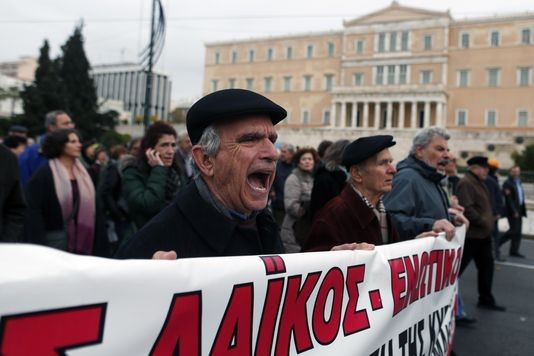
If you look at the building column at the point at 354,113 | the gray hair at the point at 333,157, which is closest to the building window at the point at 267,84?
the building column at the point at 354,113

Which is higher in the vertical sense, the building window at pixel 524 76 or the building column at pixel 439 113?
the building window at pixel 524 76

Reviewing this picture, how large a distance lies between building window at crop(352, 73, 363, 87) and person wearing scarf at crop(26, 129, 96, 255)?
58.4 metres

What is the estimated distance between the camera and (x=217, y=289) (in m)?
1.32

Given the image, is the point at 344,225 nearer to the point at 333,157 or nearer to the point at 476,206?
the point at 333,157

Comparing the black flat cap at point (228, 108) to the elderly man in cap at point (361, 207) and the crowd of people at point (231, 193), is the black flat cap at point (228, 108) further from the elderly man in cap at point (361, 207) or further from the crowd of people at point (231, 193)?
the elderly man in cap at point (361, 207)

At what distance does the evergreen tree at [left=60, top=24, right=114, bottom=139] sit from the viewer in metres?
41.8

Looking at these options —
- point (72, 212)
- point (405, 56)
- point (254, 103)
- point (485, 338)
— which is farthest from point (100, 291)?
point (405, 56)

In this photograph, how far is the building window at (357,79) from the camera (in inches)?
2355

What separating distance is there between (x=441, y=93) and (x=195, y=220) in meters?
56.1

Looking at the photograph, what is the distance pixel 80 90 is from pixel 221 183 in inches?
1789

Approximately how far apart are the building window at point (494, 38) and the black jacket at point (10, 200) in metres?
59.8

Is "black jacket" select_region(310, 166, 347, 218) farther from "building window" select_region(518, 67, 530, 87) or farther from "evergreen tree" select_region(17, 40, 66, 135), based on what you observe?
"building window" select_region(518, 67, 530, 87)

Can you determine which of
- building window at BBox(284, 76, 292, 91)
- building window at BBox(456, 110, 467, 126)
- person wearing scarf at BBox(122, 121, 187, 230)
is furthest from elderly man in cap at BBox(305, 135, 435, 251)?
building window at BBox(284, 76, 292, 91)

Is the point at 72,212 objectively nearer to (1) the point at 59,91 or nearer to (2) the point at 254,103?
(2) the point at 254,103
